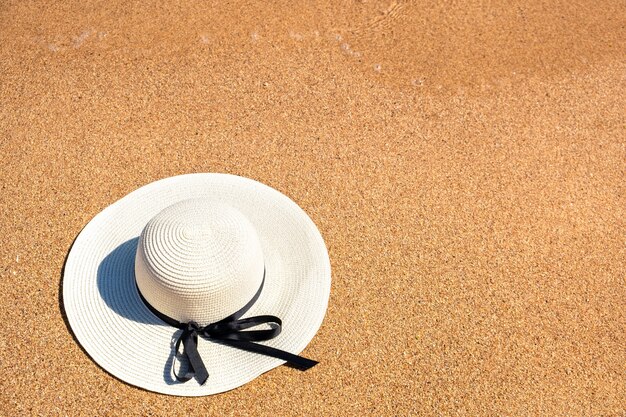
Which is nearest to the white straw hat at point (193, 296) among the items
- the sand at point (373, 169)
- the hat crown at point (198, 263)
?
the hat crown at point (198, 263)

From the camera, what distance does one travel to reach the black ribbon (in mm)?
3225

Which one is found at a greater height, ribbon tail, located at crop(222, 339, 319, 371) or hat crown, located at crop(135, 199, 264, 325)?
hat crown, located at crop(135, 199, 264, 325)

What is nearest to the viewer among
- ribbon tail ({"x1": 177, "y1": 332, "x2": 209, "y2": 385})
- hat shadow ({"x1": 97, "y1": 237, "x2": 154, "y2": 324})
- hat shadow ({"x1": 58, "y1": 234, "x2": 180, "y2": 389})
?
ribbon tail ({"x1": 177, "y1": 332, "x2": 209, "y2": 385})

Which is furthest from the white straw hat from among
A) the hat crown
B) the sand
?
the sand

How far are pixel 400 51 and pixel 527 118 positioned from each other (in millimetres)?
1511

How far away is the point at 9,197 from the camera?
14.7 ft

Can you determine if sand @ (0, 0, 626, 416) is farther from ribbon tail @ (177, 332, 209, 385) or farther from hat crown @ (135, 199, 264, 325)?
hat crown @ (135, 199, 264, 325)

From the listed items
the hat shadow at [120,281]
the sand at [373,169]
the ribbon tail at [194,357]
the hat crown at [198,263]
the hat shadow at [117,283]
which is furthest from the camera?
the sand at [373,169]

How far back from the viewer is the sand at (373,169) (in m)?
3.78

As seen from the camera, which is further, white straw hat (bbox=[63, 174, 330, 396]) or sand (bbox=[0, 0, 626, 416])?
sand (bbox=[0, 0, 626, 416])

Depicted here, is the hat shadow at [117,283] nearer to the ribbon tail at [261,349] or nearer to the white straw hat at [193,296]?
the white straw hat at [193,296]

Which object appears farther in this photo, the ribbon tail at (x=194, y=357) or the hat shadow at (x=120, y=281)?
the hat shadow at (x=120, y=281)

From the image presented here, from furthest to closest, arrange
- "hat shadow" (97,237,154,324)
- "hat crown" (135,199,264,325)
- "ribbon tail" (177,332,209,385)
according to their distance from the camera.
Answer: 1. "hat shadow" (97,237,154,324)
2. "ribbon tail" (177,332,209,385)
3. "hat crown" (135,199,264,325)

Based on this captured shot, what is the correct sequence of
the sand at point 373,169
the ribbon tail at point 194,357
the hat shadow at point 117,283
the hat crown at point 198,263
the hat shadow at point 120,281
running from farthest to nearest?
the sand at point 373,169, the hat shadow at point 120,281, the hat shadow at point 117,283, the ribbon tail at point 194,357, the hat crown at point 198,263
